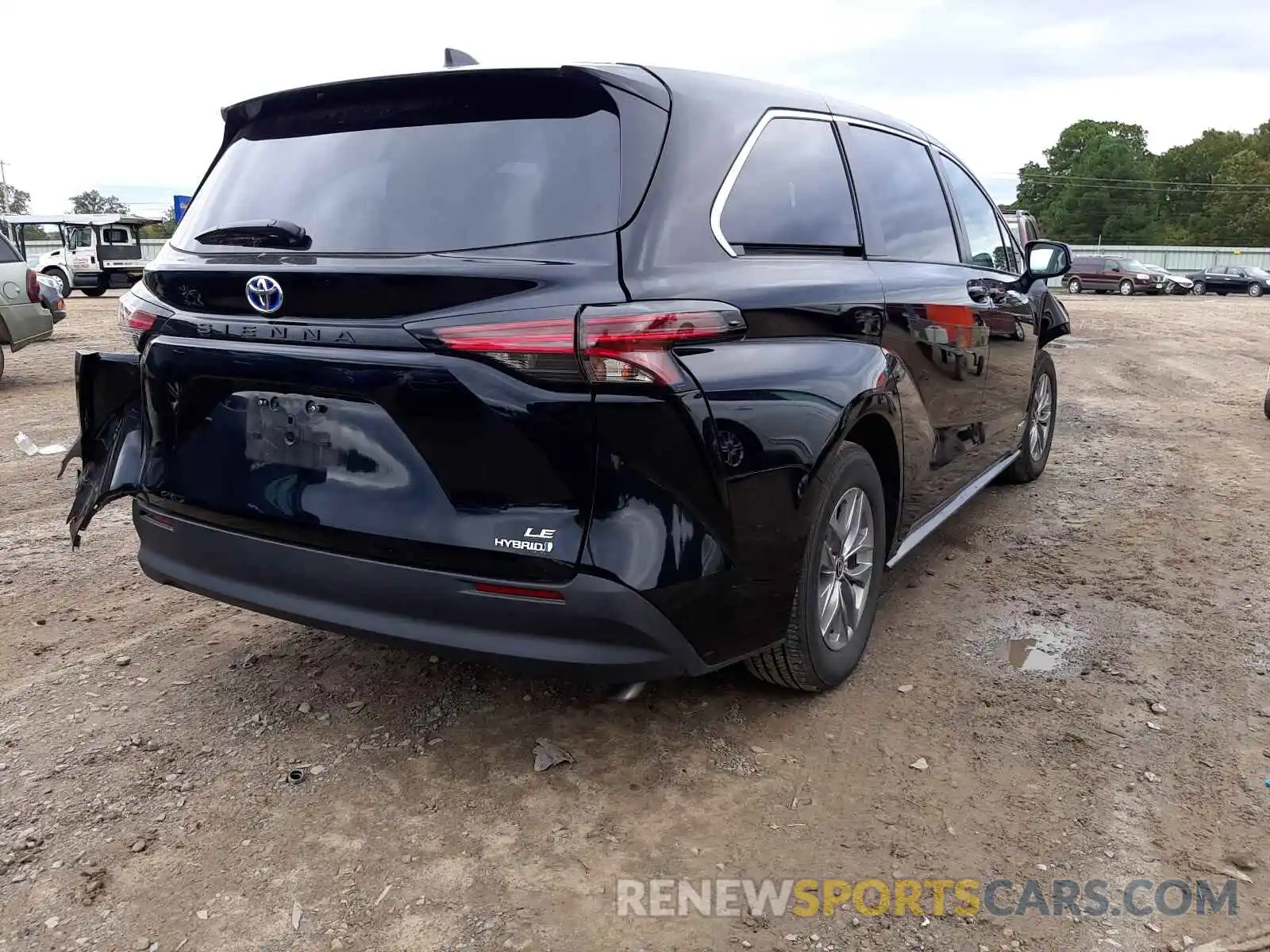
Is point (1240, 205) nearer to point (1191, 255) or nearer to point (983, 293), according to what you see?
point (1191, 255)

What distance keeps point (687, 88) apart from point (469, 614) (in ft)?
4.80

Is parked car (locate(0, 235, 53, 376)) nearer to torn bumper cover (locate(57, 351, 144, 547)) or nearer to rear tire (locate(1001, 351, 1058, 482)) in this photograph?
torn bumper cover (locate(57, 351, 144, 547))

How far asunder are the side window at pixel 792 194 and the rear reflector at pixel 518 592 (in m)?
1.02

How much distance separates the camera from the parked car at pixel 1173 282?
37688 millimetres

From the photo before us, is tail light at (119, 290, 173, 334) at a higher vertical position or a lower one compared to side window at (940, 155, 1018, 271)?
lower

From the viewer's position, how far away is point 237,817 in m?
2.48

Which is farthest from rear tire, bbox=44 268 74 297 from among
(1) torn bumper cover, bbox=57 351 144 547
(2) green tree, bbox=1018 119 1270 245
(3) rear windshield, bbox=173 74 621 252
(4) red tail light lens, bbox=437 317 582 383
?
(2) green tree, bbox=1018 119 1270 245

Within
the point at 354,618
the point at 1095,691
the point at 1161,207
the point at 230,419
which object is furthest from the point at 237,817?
the point at 1161,207

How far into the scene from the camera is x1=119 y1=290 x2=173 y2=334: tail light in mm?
2713

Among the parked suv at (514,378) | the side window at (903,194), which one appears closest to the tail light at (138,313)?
the parked suv at (514,378)

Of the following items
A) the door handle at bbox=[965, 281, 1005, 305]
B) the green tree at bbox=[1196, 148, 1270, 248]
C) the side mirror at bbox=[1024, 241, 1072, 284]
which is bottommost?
the door handle at bbox=[965, 281, 1005, 305]

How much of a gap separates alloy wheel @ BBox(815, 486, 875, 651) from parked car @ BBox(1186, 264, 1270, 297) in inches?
1708

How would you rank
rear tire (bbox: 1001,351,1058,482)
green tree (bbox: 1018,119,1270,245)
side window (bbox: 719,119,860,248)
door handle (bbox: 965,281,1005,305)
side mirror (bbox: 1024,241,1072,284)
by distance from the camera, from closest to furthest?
side window (bbox: 719,119,860,248) < door handle (bbox: 965,281,1005,305) < side mirror (bbox: 1024,241,1072,284) < rear tire (bbox: 1001,351,1058,482) < green tree (bbox: 1018,119,1270,245)

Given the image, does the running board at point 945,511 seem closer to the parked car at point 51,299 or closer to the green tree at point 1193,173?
the parked car at point 51,299
